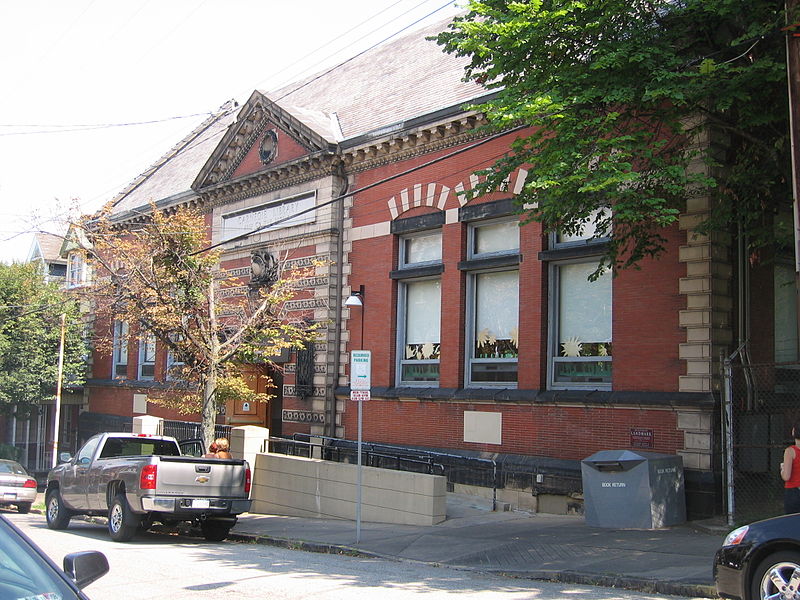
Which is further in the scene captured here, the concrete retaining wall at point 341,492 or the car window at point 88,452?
the car window at point 88,452

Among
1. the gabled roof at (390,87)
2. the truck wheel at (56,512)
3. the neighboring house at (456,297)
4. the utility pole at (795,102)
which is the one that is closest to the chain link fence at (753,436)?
the neighboring house at (456,297)

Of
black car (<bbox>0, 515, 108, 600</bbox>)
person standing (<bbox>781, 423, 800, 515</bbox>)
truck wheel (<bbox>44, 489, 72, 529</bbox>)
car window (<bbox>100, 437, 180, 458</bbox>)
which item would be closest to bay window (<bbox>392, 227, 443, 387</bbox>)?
car window (<bbox>100, 437, 180, 458</bbox>)

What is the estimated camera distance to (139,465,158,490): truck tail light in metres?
13.6

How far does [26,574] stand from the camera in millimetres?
4004

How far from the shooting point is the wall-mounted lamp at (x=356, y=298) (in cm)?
2048

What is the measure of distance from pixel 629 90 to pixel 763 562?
6.63 metres

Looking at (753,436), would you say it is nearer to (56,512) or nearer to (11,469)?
(56,512)

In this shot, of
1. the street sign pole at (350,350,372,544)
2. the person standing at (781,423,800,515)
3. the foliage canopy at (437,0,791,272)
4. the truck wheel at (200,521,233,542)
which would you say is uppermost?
the foliage canopy at (437,0,791,272)

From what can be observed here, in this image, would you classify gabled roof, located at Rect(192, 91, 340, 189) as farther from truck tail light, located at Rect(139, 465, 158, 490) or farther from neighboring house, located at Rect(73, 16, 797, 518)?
truck tail light, located at Rect(139, 465, 158, 490)

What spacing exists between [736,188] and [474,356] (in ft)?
24.0

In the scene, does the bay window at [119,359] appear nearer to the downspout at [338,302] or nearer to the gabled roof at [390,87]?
the gabled roof at [390,87]

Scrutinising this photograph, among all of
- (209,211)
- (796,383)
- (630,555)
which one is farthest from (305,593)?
(209,211)

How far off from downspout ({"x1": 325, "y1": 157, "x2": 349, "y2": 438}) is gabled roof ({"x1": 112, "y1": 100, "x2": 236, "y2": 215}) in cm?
1069

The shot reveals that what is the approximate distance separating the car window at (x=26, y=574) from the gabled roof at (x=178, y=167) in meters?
27.8
